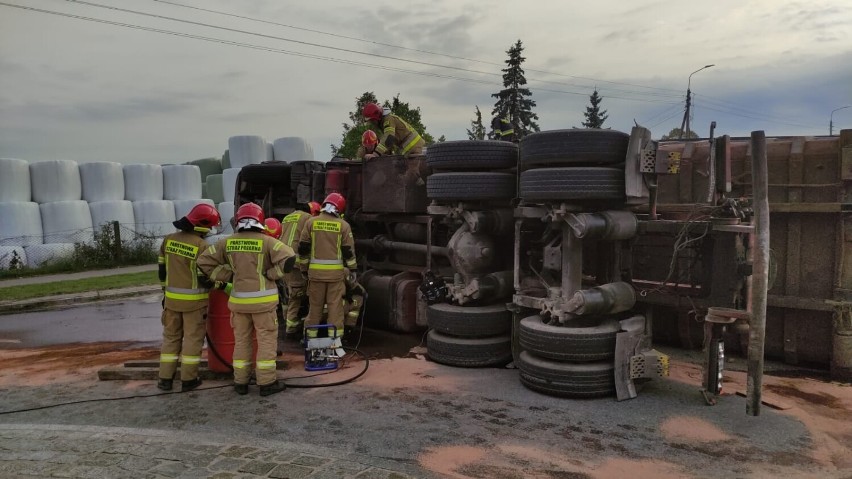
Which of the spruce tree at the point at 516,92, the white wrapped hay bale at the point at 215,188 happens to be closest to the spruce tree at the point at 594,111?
the spruce tree at the point at 516,92

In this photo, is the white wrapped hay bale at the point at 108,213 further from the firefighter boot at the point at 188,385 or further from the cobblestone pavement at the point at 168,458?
the cobblestone pavement at the point at 168,458

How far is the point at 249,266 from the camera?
5.62 metres

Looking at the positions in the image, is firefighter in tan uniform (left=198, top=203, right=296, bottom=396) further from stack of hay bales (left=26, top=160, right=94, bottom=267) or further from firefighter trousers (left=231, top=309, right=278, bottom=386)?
stack of hay bales (left=26, top=160, right=94, bottom=267)

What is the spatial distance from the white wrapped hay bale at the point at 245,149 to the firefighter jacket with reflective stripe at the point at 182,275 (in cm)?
1428

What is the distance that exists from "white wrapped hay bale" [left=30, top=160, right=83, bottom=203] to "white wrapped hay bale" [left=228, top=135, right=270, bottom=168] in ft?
15.5

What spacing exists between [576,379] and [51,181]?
52.6ft

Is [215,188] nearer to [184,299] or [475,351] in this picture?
[184,299]

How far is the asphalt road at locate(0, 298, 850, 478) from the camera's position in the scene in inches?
157

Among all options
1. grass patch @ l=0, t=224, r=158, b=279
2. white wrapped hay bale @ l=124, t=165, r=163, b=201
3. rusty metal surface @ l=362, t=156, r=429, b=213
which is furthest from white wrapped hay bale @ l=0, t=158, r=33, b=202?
rusty metal surface @ l=362, t=156, r=429, b=213

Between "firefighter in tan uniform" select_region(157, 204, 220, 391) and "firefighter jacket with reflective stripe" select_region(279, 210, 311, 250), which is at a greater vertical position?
"firefighter jacket with reflective stripe" select_region(279, 210, 311, 250)

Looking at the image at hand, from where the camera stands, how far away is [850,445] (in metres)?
4.27

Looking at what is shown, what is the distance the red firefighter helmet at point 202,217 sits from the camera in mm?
5898

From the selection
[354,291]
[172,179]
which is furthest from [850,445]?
[172,179]

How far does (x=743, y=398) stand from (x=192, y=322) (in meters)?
5.12
